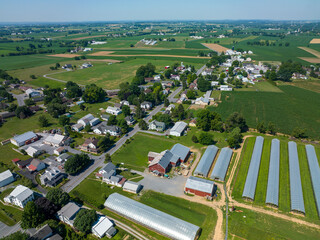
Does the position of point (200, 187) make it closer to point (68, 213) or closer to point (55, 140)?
point (68, 213)

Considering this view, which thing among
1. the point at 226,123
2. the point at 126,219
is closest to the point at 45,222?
the point at 126,219

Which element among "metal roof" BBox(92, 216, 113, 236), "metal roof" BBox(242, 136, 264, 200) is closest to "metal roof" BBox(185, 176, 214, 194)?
"metal roof" BBox(242, 136, 264, 200)

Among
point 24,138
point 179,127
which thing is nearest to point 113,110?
point 179,127

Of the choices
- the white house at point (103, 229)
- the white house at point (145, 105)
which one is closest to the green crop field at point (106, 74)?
the white house at point (145, 105)

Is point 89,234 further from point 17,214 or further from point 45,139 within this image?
point 45,139

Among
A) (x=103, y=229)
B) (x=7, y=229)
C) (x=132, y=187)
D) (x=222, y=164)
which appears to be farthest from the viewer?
(x=222, y=164)
